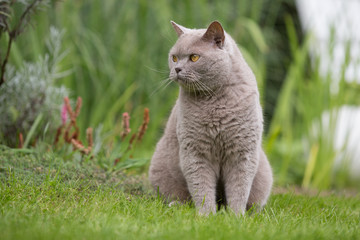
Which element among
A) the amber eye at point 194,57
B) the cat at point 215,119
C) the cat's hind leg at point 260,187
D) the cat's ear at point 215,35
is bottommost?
the cat's hind leg at point 260,187

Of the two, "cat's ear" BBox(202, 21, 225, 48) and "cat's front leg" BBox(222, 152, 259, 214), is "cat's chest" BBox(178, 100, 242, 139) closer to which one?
"cat's front leg" BBox(222, 152, 259, 214)

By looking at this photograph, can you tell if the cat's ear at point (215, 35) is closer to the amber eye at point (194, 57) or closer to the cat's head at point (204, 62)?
the cat's head at point (204, 62)

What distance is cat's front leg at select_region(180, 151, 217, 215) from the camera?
99.3 inches

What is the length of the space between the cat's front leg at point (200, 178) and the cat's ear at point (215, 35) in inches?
26.3

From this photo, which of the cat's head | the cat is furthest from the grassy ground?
the cat's head

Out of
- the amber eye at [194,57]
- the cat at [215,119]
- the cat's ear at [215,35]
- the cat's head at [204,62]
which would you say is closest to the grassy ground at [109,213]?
the cat at [215,119]

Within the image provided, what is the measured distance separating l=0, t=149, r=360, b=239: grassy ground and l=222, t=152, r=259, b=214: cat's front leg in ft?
0.56

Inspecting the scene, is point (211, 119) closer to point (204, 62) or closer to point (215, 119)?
point (215, 119)

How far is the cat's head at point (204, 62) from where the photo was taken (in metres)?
2.47

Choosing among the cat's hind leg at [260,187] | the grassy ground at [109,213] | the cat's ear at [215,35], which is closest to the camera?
the grassy ground at [109,213]

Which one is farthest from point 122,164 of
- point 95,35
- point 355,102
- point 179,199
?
point 355,102

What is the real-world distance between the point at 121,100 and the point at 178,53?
1.93 meters

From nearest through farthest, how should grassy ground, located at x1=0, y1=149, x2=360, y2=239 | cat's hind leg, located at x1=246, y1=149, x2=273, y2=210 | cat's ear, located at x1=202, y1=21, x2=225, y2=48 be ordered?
grassy ground, located at x1=0, y1=149, x2=360, y2=239, cat's ear, located at x1=202, y1=21, x2=225, y2=48, cat's hind leg, located at x1=246, y1=149, x2=273, y2=210

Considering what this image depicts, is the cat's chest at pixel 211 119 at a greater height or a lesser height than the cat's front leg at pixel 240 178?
greater
